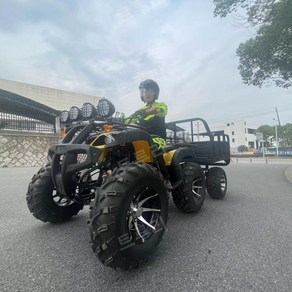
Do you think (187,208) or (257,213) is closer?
(187,208)

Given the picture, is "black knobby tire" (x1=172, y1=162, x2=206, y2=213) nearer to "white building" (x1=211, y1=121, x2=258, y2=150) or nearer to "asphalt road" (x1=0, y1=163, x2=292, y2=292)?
"asphalt road" (x1=0, y1=163, x2=292, y2=292)

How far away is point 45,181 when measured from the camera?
8.55 ft

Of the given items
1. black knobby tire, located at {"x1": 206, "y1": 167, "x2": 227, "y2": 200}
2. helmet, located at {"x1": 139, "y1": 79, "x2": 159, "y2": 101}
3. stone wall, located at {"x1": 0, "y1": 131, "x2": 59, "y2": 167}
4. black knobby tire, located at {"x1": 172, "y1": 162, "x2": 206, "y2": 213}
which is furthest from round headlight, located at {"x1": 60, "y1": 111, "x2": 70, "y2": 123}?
stone wall, located at {"x1": 0, "y1": 131, "x2": 59, "y2": 167}

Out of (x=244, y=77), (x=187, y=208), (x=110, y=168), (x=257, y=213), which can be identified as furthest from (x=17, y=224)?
(x=244, y=77)

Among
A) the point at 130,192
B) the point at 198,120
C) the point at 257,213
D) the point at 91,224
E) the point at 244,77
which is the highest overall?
the point at 244,77

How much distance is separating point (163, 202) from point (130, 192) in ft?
1.62

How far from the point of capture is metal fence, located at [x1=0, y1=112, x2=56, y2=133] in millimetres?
13198

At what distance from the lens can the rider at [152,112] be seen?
2.96 meters

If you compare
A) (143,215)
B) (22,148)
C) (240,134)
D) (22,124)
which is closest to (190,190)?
(143,215)

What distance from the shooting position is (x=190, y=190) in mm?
3072

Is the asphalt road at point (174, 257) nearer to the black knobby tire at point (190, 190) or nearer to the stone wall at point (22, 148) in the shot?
the black knobby tire at point (190, 190)

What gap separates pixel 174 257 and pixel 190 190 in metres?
1.19

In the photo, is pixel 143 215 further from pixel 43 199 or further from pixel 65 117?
pixel 65 117

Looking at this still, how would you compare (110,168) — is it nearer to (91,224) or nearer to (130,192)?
(130,192)
